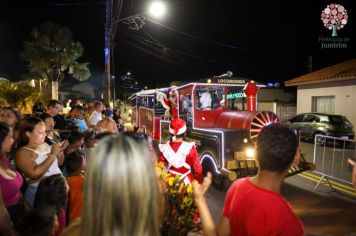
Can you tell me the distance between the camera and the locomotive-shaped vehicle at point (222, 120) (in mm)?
7785

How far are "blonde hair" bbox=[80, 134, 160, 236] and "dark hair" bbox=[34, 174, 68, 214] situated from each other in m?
1.63

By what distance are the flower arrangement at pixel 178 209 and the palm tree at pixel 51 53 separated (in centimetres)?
2452

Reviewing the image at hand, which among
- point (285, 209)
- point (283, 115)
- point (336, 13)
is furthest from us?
point (283, 115)

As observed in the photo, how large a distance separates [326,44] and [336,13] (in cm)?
357

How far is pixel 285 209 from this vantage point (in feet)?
6.79

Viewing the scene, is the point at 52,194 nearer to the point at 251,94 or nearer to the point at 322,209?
the point at 322,209

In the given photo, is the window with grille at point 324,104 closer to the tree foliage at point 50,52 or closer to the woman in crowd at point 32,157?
the tree foliage at point 50,52

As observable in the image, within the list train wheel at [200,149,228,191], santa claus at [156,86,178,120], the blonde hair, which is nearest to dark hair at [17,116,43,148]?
the blonde hair

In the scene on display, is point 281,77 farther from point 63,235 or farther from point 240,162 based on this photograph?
point 63,235

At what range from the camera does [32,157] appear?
382 cm

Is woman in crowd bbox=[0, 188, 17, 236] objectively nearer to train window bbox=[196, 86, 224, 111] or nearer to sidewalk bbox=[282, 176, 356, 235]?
sidewalk bbox=[282, 176, 356, 235]

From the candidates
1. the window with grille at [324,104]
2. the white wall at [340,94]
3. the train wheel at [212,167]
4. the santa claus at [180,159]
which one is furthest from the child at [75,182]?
the window with grille at [324,104]

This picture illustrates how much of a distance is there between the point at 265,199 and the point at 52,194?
1931 millimetres

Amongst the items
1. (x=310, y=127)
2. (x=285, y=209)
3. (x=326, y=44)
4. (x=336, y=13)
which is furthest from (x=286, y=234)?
(x=326, y=44)
